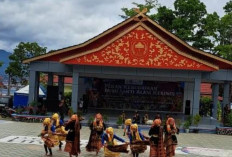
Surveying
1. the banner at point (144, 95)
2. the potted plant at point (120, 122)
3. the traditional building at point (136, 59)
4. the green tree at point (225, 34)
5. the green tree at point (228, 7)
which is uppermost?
the green tree at point (228, 7)

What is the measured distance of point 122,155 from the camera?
46.4ft

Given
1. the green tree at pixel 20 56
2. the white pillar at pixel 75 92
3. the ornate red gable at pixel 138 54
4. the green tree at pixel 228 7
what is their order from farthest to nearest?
the green tree at pixel 20 56 < the green tree at pixel 228 7 < the white pillar at pixel 75 92 < the ornate red gable at pixel 138 54

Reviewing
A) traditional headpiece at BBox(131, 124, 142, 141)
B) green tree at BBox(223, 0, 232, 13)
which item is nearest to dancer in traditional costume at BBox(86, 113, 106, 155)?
traditional headpiece at BBox(131, 124, 142, 141)

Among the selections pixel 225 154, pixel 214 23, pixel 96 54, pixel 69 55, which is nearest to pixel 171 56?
pixel 96 54

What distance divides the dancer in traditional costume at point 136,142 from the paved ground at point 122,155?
1184 millimetres

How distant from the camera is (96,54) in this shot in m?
23.7

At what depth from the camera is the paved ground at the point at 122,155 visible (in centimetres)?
1368

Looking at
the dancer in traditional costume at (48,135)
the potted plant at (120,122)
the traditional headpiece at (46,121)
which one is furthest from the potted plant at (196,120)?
the traditional headpiece at (46,121)

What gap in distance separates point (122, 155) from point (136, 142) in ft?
4.53

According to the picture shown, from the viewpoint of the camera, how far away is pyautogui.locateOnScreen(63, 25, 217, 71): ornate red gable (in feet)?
76.8

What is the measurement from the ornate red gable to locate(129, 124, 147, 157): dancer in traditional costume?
10.5 m

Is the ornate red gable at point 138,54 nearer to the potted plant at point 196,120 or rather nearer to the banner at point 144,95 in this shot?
the potted plant at point 196,120

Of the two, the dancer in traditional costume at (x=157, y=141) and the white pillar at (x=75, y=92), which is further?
the white pillar at (x=75, y=92)

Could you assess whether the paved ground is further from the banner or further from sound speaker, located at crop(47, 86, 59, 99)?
the banner
